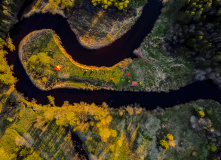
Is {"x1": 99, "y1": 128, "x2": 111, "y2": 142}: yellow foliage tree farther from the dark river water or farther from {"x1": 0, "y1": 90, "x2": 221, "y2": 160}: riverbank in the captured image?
the dark river water

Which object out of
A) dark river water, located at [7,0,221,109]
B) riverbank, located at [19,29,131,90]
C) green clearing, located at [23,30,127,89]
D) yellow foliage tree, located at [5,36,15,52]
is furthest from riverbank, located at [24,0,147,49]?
yellow foliage tree, located at [5,36,15,52]

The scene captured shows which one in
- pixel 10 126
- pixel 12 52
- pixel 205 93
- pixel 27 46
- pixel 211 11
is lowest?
pixel 10 126

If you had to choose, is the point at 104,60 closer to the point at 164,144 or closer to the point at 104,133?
the point at 104,133

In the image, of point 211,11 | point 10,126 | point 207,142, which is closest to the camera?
point 211,11

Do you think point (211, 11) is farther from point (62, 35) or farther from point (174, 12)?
point (62, 35)

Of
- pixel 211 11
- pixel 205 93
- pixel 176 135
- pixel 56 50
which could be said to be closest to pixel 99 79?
pixel 56 50

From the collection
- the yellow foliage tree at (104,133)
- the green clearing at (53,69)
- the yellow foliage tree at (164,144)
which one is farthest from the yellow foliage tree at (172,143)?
the green clearing at (53,69)
